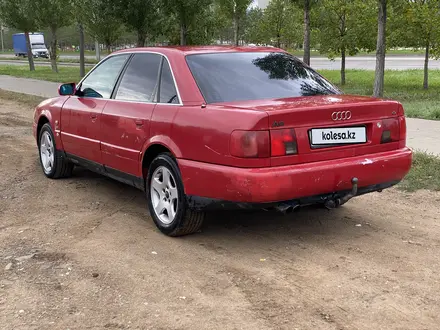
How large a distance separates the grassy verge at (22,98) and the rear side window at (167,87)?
39.6 ft

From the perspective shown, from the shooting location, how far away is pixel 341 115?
167 inches

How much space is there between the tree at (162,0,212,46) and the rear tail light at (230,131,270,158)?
15.1m

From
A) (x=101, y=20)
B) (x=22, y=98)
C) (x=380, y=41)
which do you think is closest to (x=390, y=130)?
(x=380, y=41)

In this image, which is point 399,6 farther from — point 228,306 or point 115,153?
point 228,306

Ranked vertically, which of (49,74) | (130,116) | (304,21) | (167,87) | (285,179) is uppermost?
(304,21)

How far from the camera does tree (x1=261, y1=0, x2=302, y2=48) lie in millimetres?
26328

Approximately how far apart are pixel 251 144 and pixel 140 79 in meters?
1.77

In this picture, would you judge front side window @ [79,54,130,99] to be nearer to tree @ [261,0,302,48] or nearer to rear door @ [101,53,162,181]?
rear door @ [101,53,162,181]

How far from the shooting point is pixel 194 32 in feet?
73.1

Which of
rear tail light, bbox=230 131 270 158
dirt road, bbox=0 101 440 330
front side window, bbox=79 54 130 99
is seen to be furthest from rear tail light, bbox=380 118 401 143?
front side window, bbox=79 54 130 99

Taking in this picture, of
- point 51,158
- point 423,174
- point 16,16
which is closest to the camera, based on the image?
point 423,174

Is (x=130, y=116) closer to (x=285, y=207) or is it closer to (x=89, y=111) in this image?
(x=89, y=111)

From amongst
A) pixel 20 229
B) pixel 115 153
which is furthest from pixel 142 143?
pixel 20 229

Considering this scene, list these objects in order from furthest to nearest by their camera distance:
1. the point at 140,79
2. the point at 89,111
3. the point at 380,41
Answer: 1. the point at 380,41
2. the point at 89,111
3. the point at 140,79
